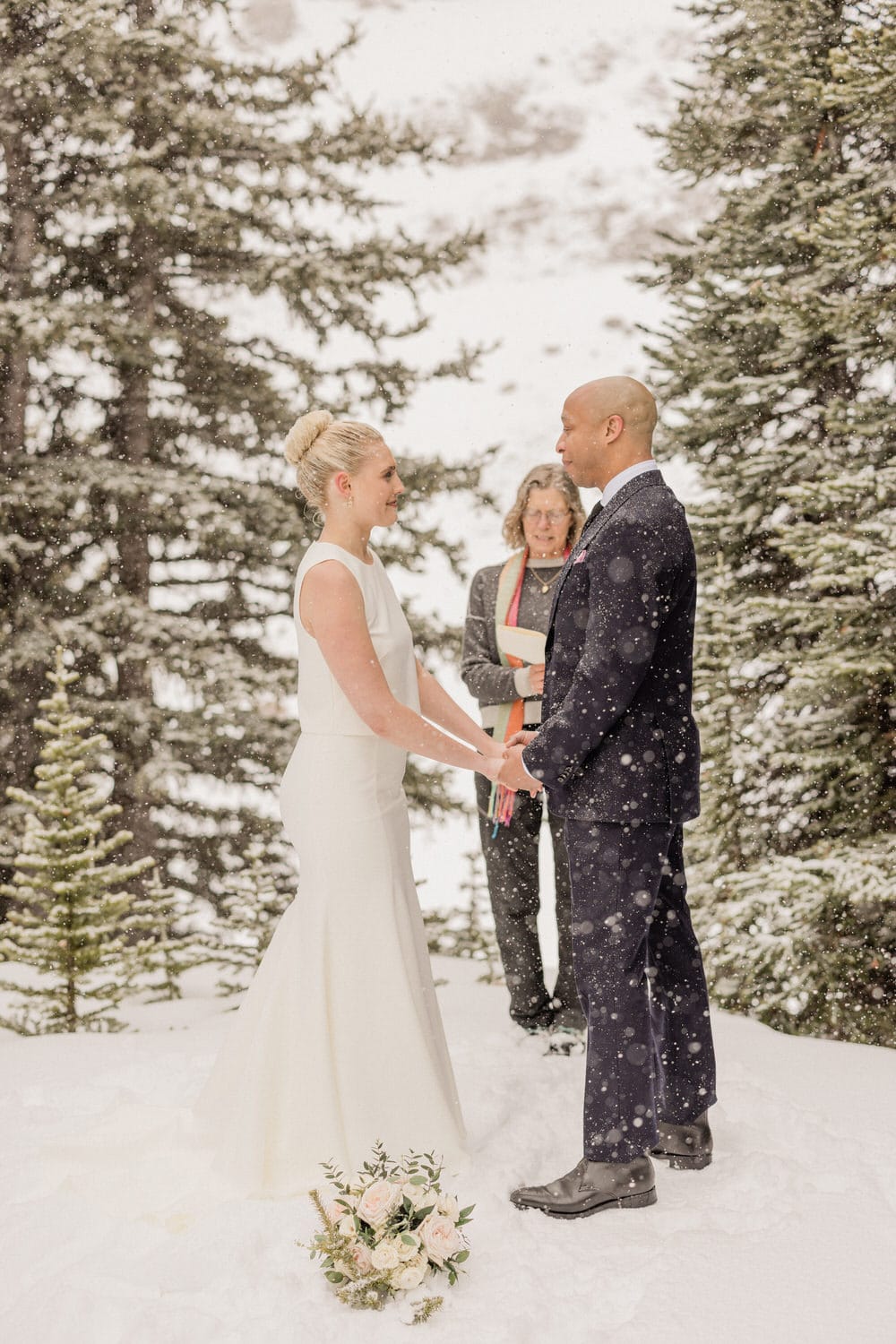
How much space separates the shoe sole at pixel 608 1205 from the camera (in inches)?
127

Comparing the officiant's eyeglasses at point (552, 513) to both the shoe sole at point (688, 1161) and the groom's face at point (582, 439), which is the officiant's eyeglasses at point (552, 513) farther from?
the shoe sole at point (688, 1161)

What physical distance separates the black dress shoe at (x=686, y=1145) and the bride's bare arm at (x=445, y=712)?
56.8 inches

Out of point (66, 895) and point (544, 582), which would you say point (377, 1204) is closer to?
point (544, 582)

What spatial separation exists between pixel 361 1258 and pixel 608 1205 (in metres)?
0.88

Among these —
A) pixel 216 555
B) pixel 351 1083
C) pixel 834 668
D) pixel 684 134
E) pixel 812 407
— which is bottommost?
pixel 351 1083

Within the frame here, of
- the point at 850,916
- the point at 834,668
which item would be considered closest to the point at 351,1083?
the point at 834,668

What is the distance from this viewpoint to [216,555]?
9.30 metres

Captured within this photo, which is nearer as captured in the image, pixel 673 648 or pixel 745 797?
pixel 673 648

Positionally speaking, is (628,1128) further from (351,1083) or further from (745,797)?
(745,797)

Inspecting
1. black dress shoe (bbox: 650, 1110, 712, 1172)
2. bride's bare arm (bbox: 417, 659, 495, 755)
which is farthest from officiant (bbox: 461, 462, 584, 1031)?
black dress shoe (bbox: 650, 1110, 712, 1172)

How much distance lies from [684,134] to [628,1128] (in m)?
7.12

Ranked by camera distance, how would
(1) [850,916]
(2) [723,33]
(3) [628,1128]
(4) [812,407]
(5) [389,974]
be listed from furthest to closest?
1. (2) [723,33]
2. (4) [812,407]
3. (1) [850,916]
4. (5) [389,974]
5. (3) [628,1128]

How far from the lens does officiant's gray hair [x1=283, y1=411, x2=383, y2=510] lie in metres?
3.42

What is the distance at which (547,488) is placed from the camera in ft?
16.0
